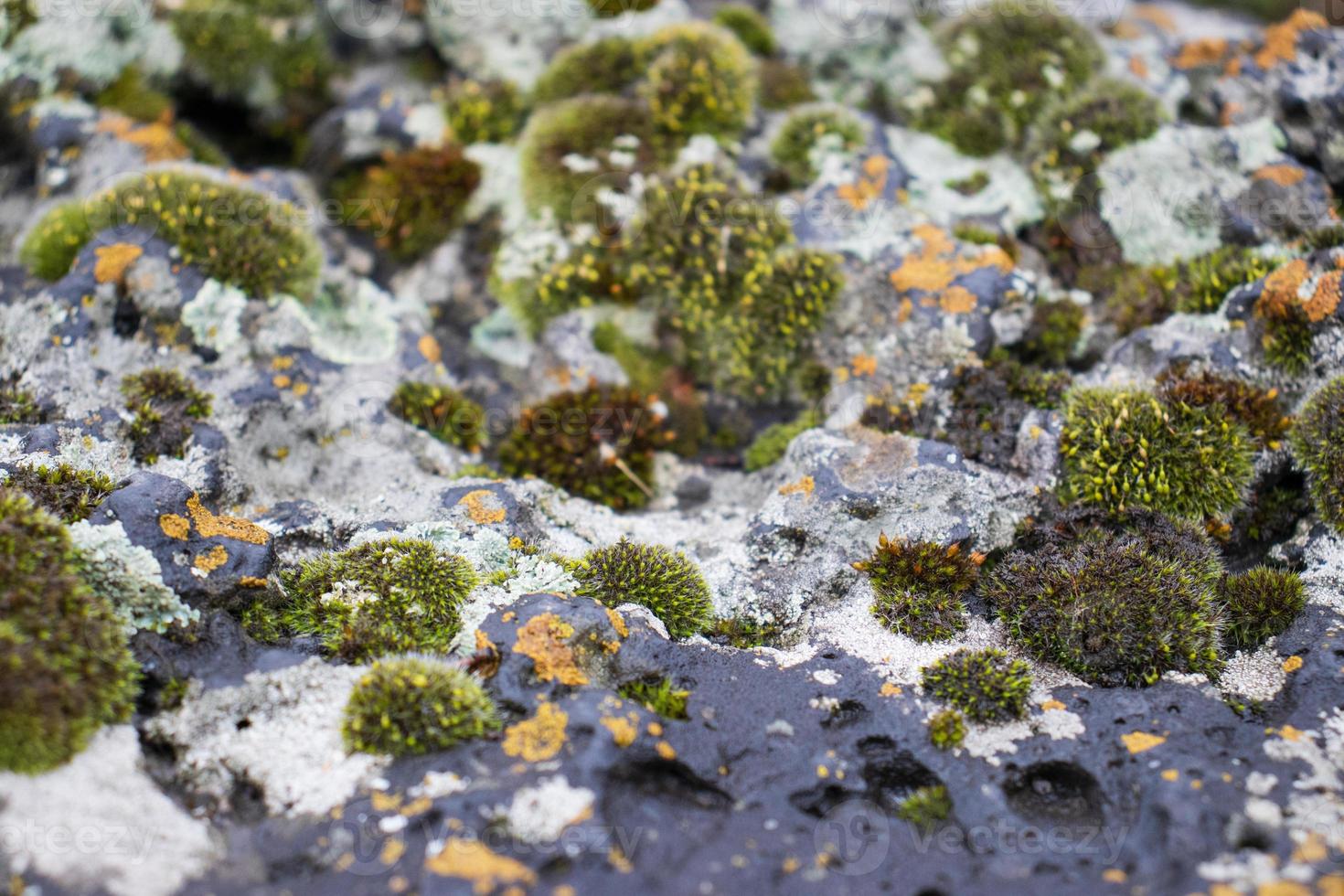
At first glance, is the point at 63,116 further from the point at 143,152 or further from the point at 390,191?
A: the point at 390,191

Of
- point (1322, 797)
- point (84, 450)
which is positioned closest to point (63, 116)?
point (84, 450)

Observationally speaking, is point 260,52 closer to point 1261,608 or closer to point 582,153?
point 582,153

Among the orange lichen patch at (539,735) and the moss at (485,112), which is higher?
the moss at (485,112)

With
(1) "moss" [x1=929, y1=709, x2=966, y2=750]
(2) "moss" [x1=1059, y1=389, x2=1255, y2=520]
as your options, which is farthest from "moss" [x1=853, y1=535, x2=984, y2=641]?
(2) "moss" [x1=1059, y1=389, x2=1255, y2=520]

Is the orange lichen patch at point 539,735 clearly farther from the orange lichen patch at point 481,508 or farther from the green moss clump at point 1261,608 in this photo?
the green moss clump at point 1261,608

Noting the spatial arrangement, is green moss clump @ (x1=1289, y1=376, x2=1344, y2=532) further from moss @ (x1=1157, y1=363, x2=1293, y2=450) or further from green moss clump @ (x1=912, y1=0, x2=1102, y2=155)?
green moss clump @ (x1=912, y1=0, x2=1102, y2=155)

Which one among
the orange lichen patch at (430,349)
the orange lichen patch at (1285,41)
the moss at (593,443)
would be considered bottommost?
the moss at (593,443)

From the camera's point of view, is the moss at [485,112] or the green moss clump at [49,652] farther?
the moss at [485,112]

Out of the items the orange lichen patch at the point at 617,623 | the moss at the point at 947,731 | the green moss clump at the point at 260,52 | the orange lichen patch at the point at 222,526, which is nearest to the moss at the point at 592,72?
the green moss clump at the point at 260,52
